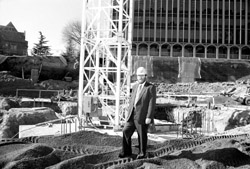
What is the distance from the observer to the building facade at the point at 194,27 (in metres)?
48.7

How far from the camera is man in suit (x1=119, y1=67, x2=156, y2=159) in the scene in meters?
5.20

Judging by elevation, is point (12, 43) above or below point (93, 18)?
above

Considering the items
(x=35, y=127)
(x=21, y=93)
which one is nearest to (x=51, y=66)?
A: (x=21, y=93)

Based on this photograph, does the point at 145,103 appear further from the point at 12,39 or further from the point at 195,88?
the point at 12,39

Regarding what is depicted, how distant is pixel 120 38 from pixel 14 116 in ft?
22.0

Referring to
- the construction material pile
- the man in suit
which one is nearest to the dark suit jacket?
the man in suit

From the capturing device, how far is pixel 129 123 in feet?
17.8

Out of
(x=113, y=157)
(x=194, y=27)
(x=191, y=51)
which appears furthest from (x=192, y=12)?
(x=113, y=157)

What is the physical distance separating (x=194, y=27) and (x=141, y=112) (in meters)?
47.0

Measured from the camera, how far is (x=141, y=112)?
5215 mm

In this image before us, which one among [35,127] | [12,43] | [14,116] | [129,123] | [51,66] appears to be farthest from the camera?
[12,43]

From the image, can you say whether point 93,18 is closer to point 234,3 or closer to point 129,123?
point 129,123

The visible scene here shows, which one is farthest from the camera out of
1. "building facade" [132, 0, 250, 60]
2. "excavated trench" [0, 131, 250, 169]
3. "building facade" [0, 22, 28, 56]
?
"building facade" [0, 22, 28, 56]

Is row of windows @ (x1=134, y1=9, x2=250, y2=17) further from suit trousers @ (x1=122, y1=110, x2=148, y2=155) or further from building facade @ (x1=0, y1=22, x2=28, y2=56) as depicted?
suit trousers @ (x1=122, y1=110, x2=148, y2=155)
